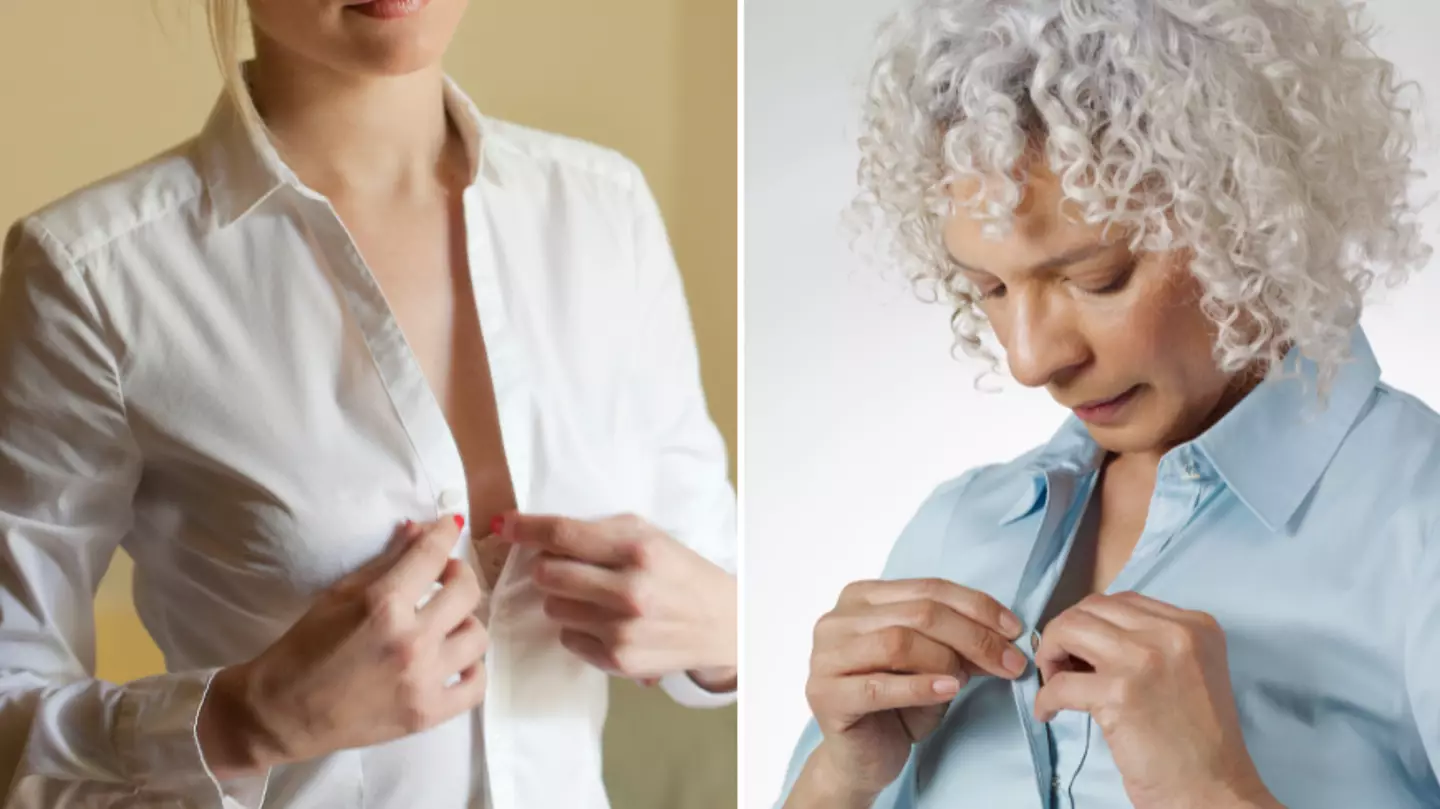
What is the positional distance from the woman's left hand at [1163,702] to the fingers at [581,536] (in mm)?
380

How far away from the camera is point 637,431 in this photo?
1219 mm

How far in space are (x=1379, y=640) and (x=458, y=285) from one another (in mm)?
762

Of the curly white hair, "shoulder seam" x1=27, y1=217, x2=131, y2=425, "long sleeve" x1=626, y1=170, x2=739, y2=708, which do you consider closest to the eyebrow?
the curly white hair

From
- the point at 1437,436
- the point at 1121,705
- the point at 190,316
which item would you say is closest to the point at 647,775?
the point at 1121,705

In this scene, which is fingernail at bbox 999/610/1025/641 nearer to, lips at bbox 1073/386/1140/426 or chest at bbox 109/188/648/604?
lips at bbox 1073/386/1140/426

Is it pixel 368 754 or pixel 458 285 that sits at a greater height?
pixel 458 285

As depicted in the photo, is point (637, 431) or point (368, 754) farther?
point (637, 431)

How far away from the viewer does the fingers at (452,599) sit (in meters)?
1.07

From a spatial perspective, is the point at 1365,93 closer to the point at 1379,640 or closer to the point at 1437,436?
the point at 1437,436

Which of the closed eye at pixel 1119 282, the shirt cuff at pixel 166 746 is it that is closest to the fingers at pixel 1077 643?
the closed eye at pixel 1119 282

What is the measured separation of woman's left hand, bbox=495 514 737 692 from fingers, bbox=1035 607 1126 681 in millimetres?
316

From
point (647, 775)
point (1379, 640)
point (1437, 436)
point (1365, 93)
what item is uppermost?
point (1365, 93)

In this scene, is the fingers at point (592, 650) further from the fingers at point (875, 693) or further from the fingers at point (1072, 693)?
the fingers at point (1072, 693)

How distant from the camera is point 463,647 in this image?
109 centimetres
